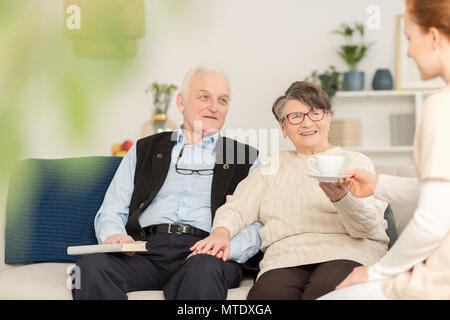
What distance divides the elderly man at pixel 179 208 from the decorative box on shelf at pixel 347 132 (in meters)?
2.32

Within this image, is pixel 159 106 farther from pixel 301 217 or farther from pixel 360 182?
pixel 360 182

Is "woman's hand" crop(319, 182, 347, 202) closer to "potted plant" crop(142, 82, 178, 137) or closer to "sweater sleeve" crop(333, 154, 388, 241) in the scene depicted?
"sweater sleeve" crop(333, 154, 388, 241)

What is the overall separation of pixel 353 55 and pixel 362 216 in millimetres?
3087

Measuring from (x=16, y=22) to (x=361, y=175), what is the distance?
41.3 inches

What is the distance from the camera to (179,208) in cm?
196

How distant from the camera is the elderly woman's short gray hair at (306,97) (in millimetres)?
1844

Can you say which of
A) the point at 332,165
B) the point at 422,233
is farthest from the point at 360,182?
the point at 422,233

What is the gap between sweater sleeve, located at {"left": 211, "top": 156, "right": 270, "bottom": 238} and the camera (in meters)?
1.79

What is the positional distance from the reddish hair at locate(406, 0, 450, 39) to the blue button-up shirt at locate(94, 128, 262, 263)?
1.04m

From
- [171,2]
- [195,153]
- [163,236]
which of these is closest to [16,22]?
[171,2]

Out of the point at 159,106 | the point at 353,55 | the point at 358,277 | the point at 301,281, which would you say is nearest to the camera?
the point at 358,277

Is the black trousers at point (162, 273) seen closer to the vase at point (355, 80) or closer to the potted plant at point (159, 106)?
the potted plant at point (159, 106)

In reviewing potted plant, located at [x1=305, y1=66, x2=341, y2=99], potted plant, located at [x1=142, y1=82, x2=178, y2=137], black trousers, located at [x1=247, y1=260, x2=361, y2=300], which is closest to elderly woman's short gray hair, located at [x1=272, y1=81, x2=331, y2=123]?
black trousers, located at [x1=247, y1=260, x2=361, y2=300]
